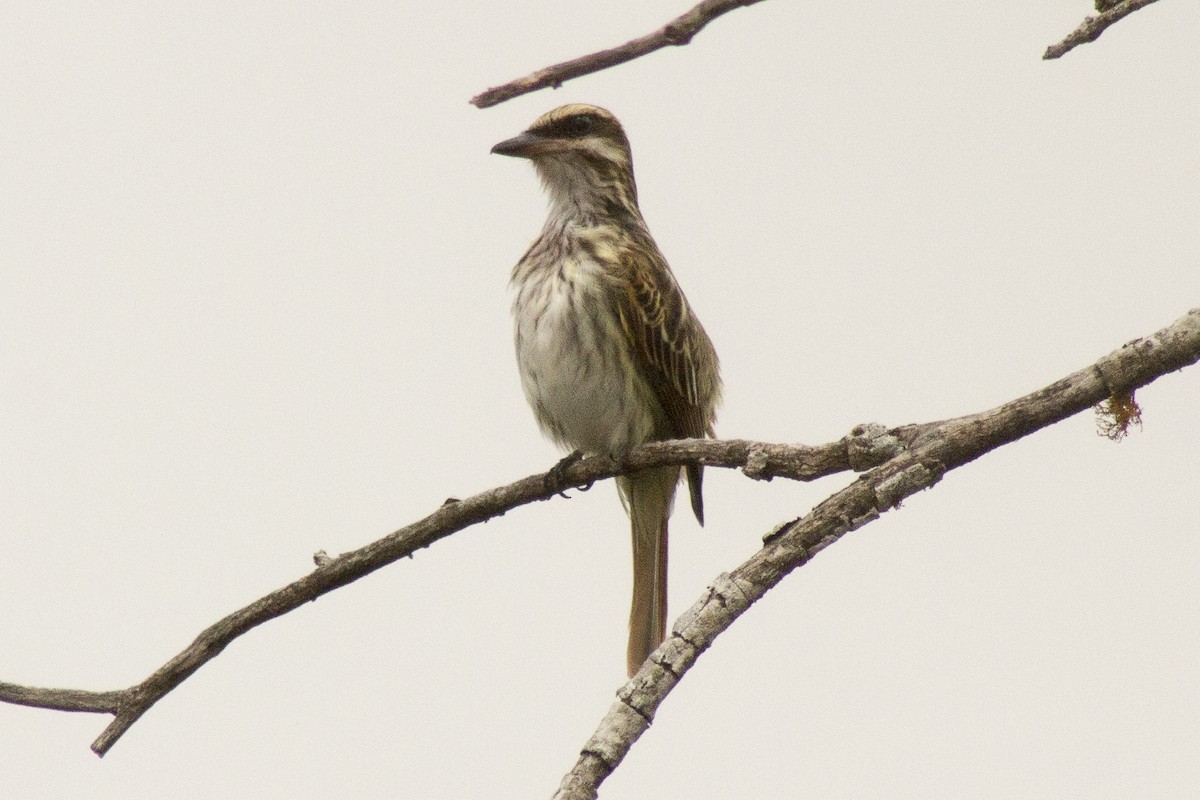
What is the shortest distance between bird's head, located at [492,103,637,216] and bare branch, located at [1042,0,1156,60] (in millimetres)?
3216

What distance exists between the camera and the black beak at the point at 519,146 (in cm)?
589

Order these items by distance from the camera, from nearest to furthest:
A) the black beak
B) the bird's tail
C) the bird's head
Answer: the bird's tail < the black beak < the bird's head

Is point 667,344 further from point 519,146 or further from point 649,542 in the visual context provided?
point 519,146

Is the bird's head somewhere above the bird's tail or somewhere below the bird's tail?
above

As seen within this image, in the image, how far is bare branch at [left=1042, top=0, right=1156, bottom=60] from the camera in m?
2.95

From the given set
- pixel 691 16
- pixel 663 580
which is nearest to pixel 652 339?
pixel 663 580

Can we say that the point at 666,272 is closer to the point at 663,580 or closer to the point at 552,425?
the point at 552,425

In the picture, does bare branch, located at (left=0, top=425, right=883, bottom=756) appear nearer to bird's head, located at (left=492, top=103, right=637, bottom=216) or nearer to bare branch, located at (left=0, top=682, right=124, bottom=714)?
bare branch, located at (left=0, top=682, right=124, bottom=714)

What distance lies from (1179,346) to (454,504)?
2.02 meters

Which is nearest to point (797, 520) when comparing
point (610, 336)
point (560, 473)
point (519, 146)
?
point (560, 473)

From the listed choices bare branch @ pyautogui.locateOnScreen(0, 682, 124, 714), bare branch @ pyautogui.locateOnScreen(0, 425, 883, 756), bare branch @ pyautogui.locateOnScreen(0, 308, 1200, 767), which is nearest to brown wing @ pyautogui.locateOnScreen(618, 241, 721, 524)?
bare branch @ pyautogui.locateOnScreen(0, 425, 883, 756)

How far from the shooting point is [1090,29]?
9.73 feet

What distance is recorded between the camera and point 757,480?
144 inches

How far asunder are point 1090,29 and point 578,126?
333cm
